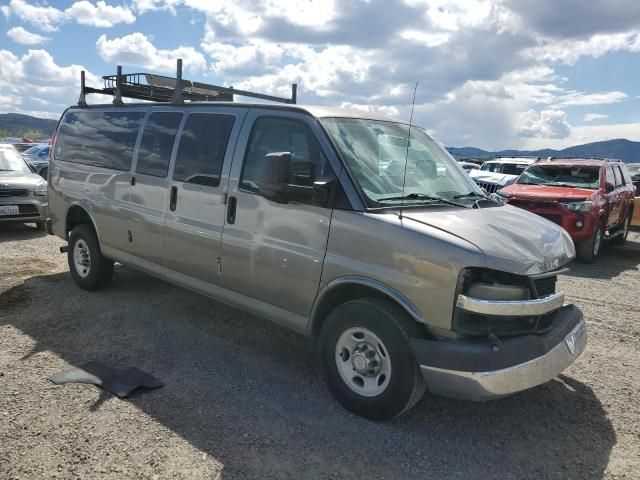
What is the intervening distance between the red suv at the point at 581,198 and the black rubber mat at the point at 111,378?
255 inches

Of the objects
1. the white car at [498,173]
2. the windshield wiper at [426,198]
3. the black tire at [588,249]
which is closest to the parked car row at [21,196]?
the windshield wiper at [426,198]

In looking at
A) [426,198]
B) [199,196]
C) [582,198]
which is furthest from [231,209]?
[582,198]

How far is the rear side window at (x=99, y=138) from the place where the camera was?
18.0 ft

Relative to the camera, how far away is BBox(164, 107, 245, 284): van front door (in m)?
4.38

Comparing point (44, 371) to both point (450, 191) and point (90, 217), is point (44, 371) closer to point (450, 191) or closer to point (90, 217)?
point (90, 217)

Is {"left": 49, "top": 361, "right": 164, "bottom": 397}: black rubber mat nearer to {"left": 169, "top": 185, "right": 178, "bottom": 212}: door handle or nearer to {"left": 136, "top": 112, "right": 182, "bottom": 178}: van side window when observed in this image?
{"left": 169, "top": 185, "right": 178, "bottom": 212}: door handle

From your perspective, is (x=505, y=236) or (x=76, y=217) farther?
(x=76, y=217)

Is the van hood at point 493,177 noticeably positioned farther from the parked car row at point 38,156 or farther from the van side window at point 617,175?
the parked car row at point 38,156

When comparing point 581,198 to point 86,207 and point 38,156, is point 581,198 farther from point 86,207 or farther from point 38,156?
point 38,156

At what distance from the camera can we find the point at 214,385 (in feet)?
13.1

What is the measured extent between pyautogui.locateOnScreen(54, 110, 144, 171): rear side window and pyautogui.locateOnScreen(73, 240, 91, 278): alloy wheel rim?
101 cm

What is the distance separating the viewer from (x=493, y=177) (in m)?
17.7

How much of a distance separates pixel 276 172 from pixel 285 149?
52cm

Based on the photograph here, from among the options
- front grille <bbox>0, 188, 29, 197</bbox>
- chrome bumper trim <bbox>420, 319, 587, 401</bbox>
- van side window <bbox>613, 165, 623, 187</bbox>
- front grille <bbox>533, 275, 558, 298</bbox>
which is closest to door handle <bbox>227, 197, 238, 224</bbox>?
chrome bumper trim <bbox>420, 319, 587, 401</bbox>
